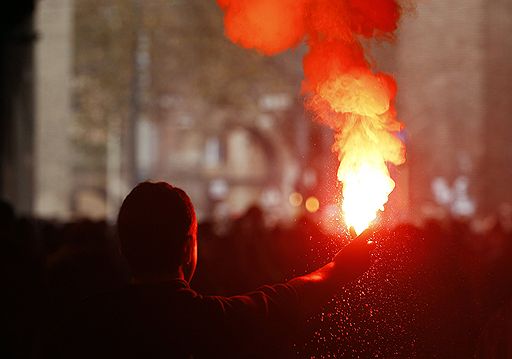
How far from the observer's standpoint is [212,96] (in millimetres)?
35594

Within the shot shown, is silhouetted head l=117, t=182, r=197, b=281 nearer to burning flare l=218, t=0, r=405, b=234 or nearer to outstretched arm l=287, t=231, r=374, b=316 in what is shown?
outstretched arm l=287, t=231, r=374, b=316

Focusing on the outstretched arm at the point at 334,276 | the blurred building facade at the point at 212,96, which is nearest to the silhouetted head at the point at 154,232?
the outstretched arm at the point at 334,276

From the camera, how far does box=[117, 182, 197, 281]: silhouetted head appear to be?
2.65m

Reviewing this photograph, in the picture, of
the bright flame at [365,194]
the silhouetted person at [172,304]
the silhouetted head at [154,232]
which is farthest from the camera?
the bright flame at [365,194]

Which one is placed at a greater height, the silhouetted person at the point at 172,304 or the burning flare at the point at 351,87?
the burning flare at the point at 351,87

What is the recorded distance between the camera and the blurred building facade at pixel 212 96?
31.4 m

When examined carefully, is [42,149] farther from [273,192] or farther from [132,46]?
[273,192]

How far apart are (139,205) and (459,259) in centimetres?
168

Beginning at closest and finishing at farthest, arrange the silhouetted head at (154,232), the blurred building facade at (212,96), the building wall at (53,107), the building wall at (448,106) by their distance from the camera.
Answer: the silhouetted head at (154,232) < the building wall at (448,106) < the blurred building facade at (212,96) < the building wall at (53,107)

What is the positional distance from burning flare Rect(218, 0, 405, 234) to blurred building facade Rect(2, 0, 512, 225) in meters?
24.9

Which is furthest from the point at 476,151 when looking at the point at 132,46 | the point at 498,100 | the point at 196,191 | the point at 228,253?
the point at 228,253

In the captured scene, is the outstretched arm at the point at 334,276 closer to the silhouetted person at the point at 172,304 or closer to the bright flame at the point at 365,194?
the silhouetted person at the point at 172,304

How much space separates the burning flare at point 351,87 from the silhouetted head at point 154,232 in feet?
2.18

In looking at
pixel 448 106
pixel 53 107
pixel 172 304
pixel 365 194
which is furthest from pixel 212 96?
pixel 172 304
